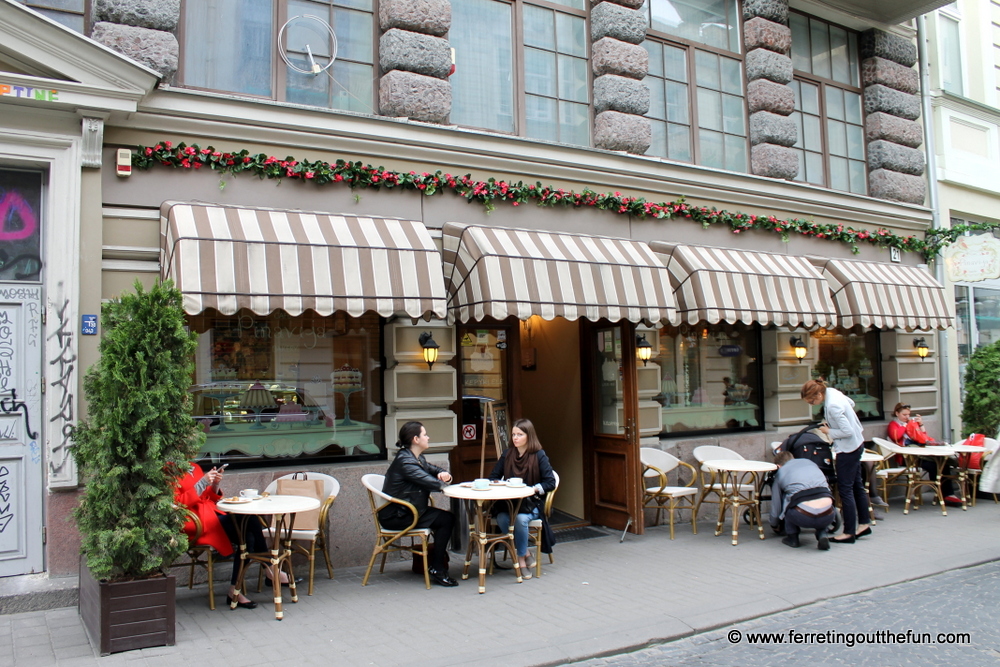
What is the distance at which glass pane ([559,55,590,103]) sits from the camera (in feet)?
32.0

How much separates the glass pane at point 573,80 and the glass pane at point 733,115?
7.84 ft

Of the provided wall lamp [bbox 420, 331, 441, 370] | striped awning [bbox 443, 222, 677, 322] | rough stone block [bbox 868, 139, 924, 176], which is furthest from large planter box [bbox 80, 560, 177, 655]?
rough stone block [bbox 868, 139, 924, 176]

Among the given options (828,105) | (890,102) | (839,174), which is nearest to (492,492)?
(839,174)

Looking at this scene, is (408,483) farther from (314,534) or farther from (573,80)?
(573,80)

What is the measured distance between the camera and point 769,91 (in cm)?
1104

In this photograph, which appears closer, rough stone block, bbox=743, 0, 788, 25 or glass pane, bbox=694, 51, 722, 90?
glass pane, bbox=694, 51, 722, 90

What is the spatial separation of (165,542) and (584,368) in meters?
5.67

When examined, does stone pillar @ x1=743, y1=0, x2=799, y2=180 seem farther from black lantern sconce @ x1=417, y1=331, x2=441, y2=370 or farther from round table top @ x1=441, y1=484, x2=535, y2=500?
round table top @ x1=441, y1=484, x2=535, y2=500

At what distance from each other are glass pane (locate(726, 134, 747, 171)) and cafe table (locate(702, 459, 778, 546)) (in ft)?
14.1

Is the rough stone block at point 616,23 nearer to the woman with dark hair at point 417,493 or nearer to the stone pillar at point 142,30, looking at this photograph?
the stone pillar at point 142,30

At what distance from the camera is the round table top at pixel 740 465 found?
854cm

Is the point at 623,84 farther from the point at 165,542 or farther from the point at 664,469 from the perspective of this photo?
the point at 165,542

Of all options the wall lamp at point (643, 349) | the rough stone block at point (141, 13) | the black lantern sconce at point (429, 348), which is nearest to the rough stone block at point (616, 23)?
the wall lamp at point (643, 349)

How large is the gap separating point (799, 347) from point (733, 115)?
3400mm
